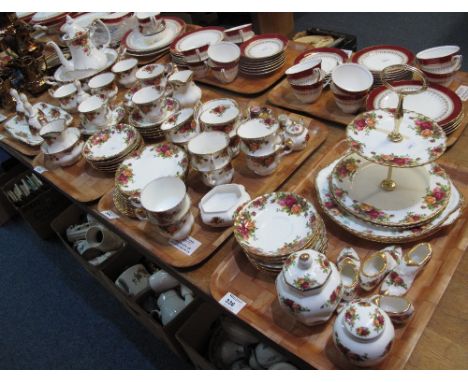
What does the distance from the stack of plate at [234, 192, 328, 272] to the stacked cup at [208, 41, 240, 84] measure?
736 mm

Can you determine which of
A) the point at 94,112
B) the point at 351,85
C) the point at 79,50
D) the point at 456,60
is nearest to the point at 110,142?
the point at 94,112

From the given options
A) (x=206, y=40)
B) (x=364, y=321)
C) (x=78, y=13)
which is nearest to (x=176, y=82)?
(x=206, y=40)

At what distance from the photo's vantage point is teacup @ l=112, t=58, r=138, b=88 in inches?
72.1

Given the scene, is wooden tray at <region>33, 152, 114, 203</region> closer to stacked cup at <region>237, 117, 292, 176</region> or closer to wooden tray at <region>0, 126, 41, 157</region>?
wooden tray at <region>0, 126, 41, 157</region>

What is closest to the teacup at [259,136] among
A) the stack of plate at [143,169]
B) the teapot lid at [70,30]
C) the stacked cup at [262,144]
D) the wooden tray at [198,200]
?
the stacked cup at [262,144]

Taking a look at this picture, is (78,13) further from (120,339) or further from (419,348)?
(419,348)

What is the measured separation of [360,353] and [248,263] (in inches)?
14.8

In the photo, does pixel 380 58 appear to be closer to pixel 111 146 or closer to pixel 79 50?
pixel 111 146

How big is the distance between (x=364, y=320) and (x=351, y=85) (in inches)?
34.0

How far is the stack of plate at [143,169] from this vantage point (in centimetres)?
133

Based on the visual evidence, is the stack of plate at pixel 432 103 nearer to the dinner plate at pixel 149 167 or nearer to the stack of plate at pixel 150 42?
the dinner plate at pixel 149 167

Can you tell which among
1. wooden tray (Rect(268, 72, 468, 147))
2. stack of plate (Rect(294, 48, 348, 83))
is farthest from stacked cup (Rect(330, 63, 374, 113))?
stack of plate (Rect(294, 48, 348, 83))

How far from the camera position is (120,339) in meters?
1.84

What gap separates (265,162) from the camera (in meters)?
1.28
